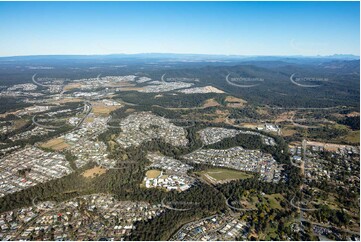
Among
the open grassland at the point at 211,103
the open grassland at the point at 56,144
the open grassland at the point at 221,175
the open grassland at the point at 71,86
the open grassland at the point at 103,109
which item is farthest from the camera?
the open grassland at the point at 71,86

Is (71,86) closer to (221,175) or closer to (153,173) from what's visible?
(153,173)

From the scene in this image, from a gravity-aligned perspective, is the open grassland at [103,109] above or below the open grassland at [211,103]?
above

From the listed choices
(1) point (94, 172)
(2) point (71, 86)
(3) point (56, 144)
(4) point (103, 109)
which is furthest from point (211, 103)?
(2) point (71, 86)

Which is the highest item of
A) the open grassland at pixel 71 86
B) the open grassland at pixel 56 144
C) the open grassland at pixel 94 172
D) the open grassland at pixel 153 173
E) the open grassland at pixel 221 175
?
the open grassland at pixel 56 144

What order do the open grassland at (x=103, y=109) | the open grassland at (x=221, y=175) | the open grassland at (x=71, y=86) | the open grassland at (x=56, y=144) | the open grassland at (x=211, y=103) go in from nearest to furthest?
the open grassland at (x=221, y=175)
the open grassland at (x=56, y=144)
the open grassland at (x=103, y=109)
the open grassland at (x=211, y=103)
the open grassland at (x=71, y=86)

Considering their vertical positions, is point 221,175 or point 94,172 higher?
point 94,172

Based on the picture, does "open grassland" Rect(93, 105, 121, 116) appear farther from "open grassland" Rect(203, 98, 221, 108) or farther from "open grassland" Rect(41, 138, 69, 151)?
"open grassland" Rect(203, 98, 221, 108)

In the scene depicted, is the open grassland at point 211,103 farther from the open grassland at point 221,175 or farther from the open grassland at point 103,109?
the open grassland at point 221,175

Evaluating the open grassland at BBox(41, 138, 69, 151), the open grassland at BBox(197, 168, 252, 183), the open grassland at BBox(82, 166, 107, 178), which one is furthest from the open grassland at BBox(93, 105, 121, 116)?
the open grassland at BBox(197, 168, 252, 183)

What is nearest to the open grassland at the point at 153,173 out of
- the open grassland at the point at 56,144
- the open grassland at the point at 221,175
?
the open grassland at the point at 221,175

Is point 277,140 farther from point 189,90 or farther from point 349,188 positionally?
point 189,90

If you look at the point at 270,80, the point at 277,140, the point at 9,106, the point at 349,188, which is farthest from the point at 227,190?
the point at 270,80
